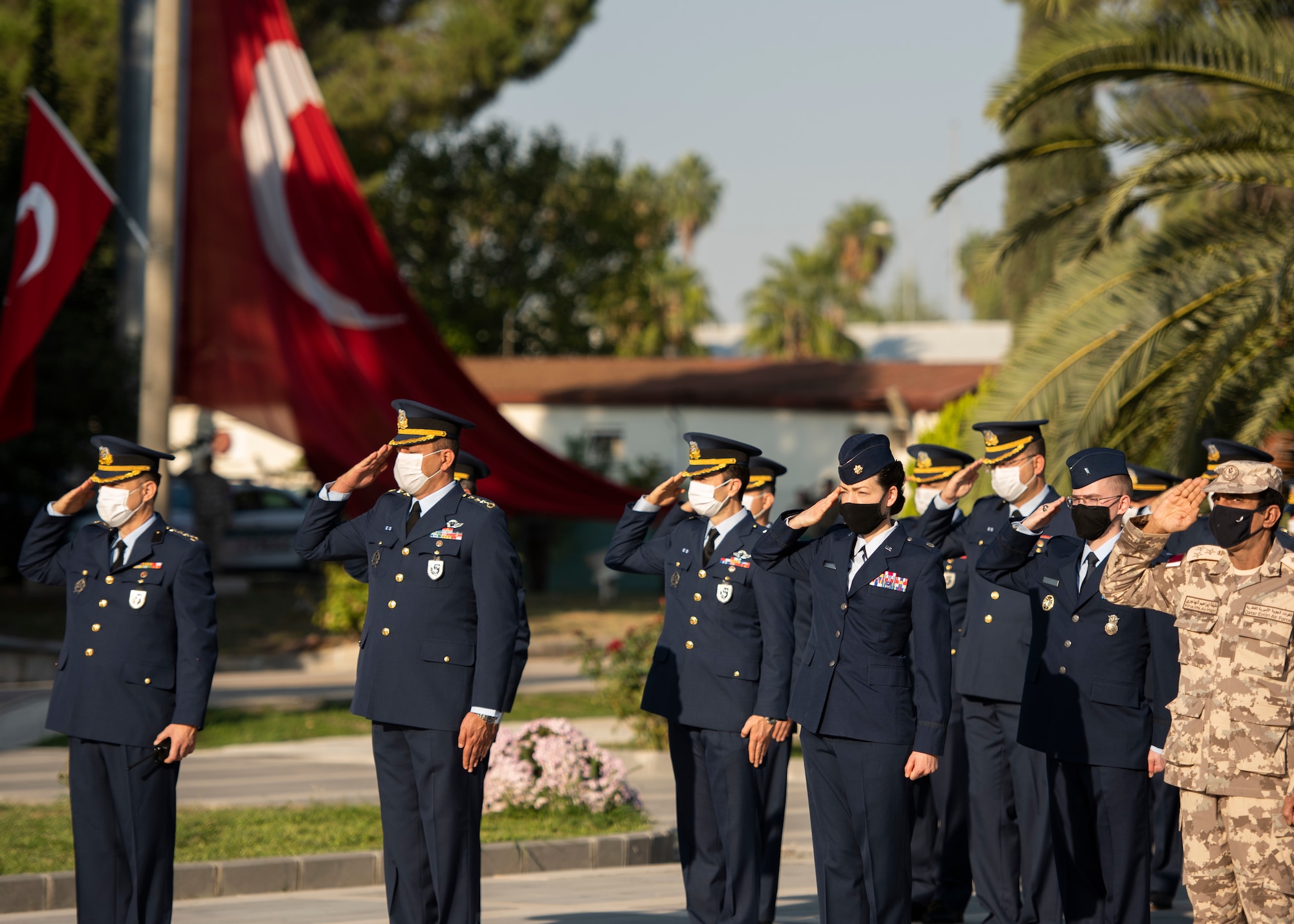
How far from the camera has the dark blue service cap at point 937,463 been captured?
8.45 m

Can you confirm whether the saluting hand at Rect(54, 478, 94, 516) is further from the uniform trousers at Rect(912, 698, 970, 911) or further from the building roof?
the building roof

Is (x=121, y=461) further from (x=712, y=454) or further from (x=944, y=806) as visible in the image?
(x=944, y=806)

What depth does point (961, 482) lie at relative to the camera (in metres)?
7.50

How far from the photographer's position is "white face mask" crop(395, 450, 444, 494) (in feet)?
21.7

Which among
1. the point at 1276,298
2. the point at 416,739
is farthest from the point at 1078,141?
the point at 416,739

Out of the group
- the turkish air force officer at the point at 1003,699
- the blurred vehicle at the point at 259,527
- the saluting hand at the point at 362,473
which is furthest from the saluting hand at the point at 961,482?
the blurred vehicle at the point at 259,527

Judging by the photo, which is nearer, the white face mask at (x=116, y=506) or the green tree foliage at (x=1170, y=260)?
the white face mask at (x=116, y=506)

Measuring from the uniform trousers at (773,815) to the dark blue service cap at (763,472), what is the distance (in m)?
1.38

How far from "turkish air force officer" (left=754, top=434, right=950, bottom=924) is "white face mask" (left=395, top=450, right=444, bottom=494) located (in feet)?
4.98

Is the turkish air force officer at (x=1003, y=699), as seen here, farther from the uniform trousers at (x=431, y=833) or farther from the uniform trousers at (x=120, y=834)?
the uniform trousers at (x=120, y=834)

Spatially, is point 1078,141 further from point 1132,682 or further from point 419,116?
point 419,116

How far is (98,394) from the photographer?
18656 millimetres

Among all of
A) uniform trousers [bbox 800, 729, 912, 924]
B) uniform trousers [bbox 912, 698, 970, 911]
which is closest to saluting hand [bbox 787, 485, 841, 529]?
uniform trousers [bbox 800, 729, 912, 924]

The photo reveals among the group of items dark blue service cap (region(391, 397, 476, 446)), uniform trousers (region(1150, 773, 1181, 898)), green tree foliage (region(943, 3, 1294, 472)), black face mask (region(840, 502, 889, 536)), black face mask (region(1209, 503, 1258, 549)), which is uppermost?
green tree foliage (region(943, 3, 1294, 472))
